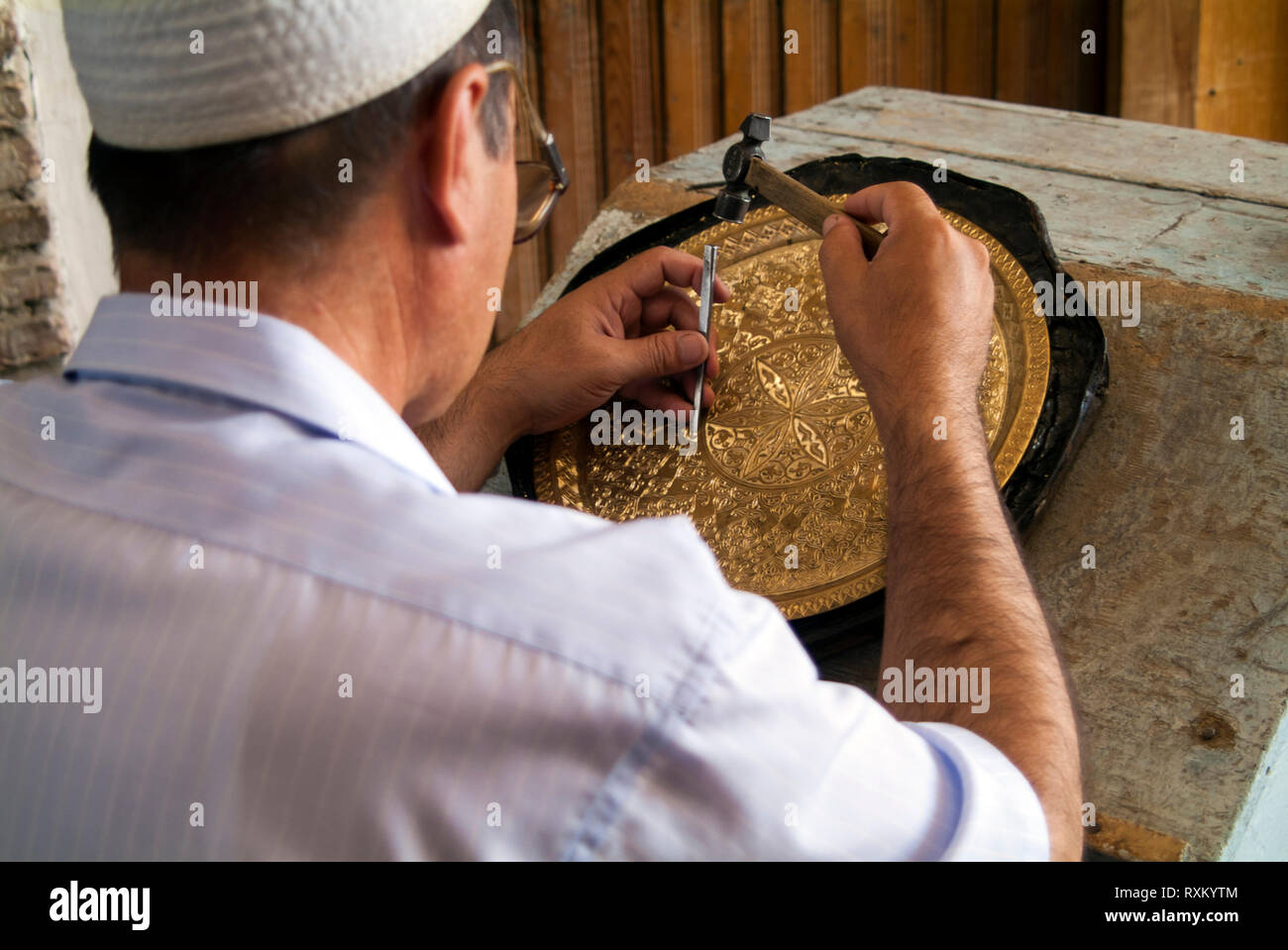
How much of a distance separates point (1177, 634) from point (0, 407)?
1.11 m

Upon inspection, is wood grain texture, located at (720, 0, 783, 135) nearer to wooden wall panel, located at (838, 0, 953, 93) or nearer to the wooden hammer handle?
wooden wall panel, located at (838, 0, 953, 93)

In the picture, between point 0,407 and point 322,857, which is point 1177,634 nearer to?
point 322,857

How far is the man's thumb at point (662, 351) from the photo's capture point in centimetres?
148

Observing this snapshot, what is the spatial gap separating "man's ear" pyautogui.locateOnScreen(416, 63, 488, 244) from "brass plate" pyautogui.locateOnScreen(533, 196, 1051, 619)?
65 cm

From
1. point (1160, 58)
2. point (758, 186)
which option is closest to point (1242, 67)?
point (1160, 58)

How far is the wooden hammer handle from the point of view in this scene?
1.39 m

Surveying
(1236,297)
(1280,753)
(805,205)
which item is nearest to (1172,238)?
(1236,297)

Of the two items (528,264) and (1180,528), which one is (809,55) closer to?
(528,264)

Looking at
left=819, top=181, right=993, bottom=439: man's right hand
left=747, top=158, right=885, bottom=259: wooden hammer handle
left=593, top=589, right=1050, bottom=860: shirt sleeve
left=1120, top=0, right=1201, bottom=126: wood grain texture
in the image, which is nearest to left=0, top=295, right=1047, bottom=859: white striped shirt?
left=593, top=589, right=1050, bottom=860: shirt sleeve

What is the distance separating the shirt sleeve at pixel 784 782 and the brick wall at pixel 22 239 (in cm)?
275

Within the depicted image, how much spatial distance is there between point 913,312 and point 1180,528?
423 mm

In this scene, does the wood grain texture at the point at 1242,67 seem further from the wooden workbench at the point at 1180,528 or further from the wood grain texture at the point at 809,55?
the wooden workbench at the point at 1180,528

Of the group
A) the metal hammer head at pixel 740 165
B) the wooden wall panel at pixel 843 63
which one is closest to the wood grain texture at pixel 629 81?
the wooden wall panel at pixel 843 63

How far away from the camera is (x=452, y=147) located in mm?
815
